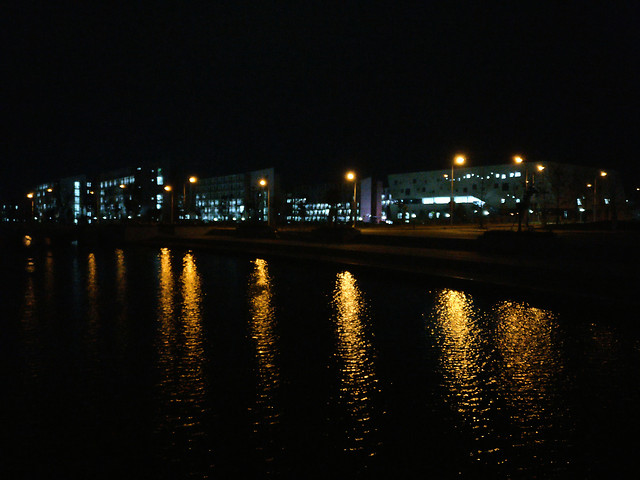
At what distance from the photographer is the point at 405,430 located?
4637mm

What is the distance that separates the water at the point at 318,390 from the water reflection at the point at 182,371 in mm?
26

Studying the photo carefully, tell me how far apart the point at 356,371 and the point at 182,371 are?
2.05 metres

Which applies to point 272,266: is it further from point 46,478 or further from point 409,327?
point 46,478

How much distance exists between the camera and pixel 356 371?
6.52 metres

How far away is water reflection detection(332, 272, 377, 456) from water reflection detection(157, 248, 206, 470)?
1307 mm

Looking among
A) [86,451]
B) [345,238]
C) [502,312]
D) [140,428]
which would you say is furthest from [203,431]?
[345,238]

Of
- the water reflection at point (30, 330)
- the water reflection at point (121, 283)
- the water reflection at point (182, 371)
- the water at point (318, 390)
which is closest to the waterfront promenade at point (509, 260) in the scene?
the water at point (318, 390)

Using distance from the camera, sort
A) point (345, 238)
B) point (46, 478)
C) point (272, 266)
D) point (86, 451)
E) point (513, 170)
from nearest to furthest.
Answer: point (46, 478) → point (86, 451) → point (272, 266) → point (345, 238) → point (513, 170)

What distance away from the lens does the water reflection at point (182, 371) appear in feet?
14.9

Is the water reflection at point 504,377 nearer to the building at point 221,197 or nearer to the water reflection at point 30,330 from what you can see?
the water reflection at point 30,330

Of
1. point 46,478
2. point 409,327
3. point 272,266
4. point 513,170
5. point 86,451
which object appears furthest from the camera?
point 513,170

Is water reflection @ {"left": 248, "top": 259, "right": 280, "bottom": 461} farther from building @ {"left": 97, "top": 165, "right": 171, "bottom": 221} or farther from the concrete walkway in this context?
building @ {"left": 97, "top": 165, "right": 171, "bottom": 221}

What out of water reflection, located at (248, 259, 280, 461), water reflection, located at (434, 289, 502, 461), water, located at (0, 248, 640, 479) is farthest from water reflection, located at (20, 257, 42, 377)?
water reflection, located at (434, 289, 502, 461)

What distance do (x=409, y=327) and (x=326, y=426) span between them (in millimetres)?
4753
